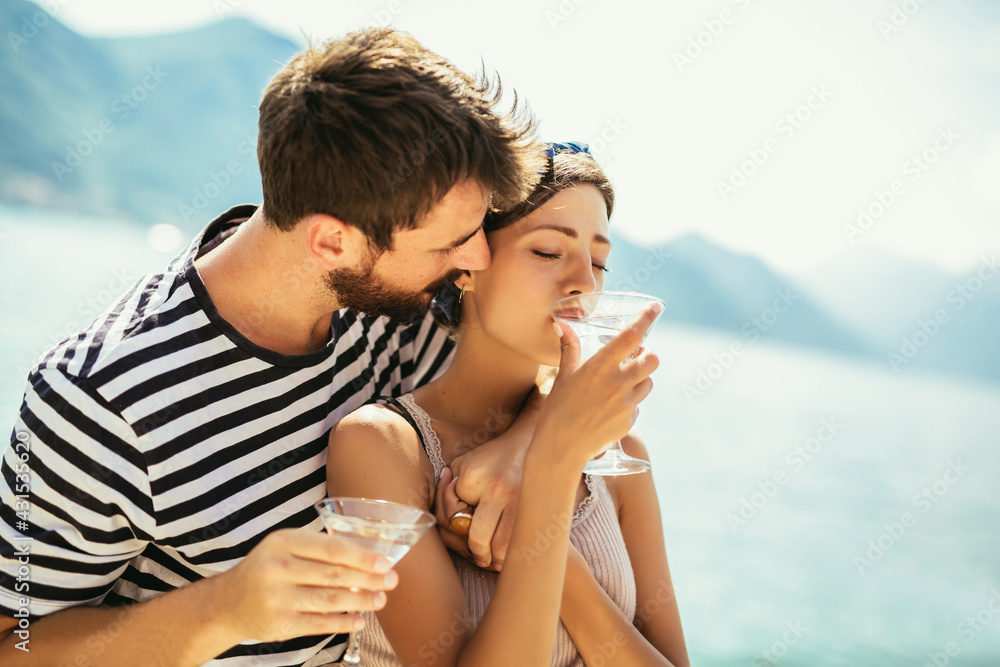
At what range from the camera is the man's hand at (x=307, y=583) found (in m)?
1.47

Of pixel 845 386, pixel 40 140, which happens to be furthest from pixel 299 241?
pixel 40 140

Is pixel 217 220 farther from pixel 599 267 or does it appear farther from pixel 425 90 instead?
pixel 599 267

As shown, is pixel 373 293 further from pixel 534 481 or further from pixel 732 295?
pixel 732 295

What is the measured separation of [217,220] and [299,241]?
634 mm

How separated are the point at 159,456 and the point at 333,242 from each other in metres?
0.85

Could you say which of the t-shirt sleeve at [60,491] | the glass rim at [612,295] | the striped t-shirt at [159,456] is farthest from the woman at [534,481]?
the t-shirt sleeve at [60,491]

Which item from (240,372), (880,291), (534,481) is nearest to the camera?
(534,481)

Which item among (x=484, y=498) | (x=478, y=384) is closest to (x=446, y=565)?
(x=484, y=498)

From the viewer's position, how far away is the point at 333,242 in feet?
7.91

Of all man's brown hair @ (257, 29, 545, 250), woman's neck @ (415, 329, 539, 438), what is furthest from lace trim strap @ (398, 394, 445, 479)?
man's brown hair @ (257, 29, 545, 250)

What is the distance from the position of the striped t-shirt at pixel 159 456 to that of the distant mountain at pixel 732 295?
122m

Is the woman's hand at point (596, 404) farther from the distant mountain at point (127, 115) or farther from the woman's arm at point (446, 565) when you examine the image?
the distant mountain at point (127, 115)

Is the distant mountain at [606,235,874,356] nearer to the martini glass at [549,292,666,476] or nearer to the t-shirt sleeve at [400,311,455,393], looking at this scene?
the t-shirt sleeve at [400,311,455,393]

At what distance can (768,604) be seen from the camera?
10445 mm
